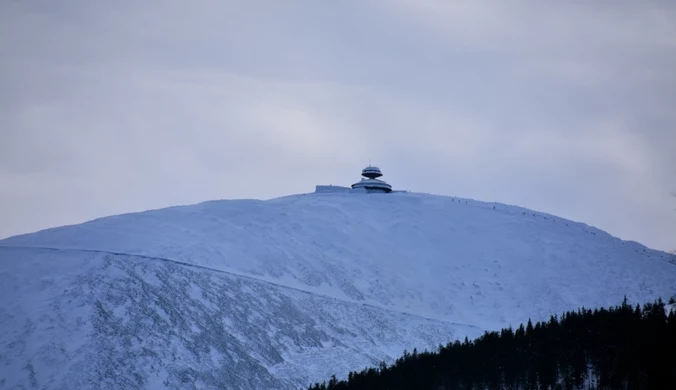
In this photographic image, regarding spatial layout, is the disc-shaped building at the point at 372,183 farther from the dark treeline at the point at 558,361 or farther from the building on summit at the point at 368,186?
the dark treeline at the point at 558,361

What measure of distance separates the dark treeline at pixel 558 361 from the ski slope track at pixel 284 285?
8.92 meters

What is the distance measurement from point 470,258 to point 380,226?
10574mm

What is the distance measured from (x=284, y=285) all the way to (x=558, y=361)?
2927 centimetres

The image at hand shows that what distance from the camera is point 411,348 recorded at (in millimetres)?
86562

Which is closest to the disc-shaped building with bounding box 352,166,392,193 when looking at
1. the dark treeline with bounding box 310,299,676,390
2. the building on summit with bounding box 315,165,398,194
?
the building on summit with bounding box 315,165,398,194

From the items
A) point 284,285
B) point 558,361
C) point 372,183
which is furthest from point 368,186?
point 558,361

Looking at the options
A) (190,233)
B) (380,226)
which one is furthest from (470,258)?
(190,233)

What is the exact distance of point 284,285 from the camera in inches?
3543

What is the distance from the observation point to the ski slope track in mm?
72312

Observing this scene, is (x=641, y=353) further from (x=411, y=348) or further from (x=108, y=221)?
(x=108, y=221)

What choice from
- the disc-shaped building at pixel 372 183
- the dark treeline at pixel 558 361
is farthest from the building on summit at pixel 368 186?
the dark treeline at pixel 558 361

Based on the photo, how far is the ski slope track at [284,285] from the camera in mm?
72312

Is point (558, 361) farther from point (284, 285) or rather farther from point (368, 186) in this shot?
point (368, 186)

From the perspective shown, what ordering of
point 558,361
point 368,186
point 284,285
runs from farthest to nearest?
1. point 368,186
2. point 284,285
3. point 558,361
